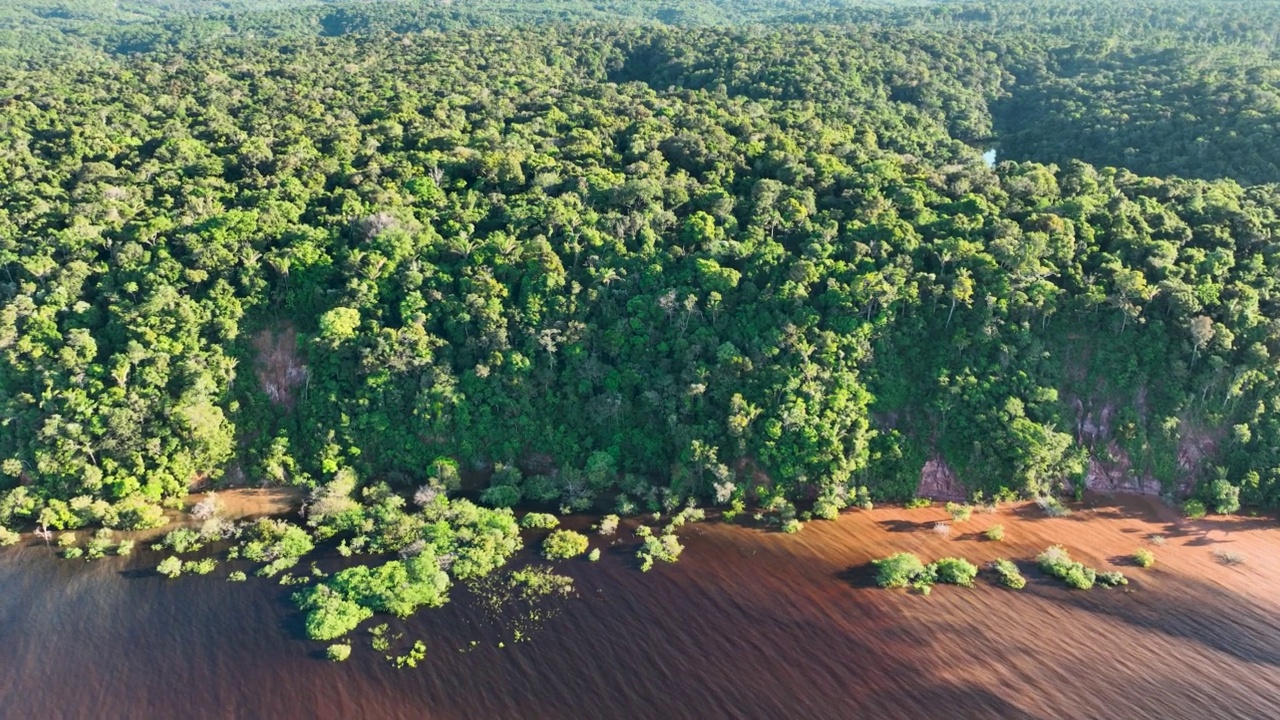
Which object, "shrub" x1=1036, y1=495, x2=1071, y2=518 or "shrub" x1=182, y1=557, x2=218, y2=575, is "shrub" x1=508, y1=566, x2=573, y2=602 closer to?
"shrub" x1=182, y1=557, x2=218, y2=575

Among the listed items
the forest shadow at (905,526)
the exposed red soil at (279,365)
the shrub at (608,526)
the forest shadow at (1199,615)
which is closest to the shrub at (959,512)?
the forest shadow at (905,526)

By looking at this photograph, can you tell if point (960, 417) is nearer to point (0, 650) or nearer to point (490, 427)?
point (490, 427)

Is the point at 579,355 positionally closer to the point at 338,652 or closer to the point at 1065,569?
the point at 338,652

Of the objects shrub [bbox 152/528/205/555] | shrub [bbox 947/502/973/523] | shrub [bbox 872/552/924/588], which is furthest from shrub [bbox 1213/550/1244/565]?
shrub [bbox 152/528/205/555]

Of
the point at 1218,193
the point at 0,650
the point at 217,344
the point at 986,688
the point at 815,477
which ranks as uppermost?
the point at 1218,193

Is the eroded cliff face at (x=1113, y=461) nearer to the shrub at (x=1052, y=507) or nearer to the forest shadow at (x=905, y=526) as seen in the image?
the shrub at (x=1052, y=507)

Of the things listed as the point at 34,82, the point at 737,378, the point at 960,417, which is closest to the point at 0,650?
the point at 737,378

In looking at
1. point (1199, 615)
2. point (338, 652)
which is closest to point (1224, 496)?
point (1199, 615)
